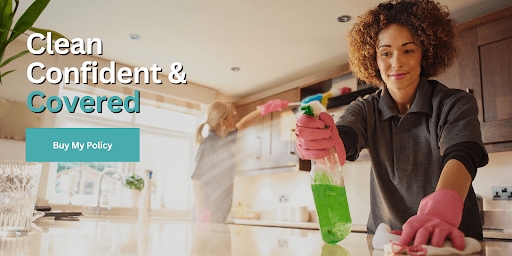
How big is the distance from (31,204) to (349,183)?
3379mm

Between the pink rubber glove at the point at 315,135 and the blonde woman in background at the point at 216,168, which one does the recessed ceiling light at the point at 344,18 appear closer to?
the blonde woman in background at the point at 216,168

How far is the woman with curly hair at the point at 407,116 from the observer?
1008 mm

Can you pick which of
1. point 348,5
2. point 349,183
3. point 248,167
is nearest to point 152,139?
point 248,167

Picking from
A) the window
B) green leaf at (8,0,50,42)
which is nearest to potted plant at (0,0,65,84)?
green leaf at (8,0,50,42)

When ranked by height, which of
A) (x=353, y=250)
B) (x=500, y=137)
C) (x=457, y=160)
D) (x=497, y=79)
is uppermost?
(x=497, y=79)

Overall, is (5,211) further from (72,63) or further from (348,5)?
(72,63)

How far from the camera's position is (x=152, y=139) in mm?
4750

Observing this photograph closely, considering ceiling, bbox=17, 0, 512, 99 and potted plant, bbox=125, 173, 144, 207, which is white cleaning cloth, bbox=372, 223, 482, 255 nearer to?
ceiling, bbox=17, 0, 512, 99

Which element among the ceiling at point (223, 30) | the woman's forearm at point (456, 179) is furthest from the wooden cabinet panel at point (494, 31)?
the woman's forearm at point (456, 179)

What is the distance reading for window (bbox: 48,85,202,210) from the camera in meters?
4.11

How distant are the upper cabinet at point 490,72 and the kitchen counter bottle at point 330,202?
2.13m

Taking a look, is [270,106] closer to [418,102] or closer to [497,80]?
[418,102]

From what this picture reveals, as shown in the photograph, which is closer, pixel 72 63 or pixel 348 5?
pixel 348 5

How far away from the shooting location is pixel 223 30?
3.35m
